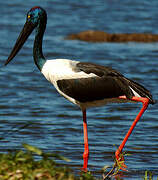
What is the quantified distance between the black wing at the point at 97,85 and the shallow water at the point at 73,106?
85cm

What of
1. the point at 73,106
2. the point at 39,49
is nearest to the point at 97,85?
the point at 39,49

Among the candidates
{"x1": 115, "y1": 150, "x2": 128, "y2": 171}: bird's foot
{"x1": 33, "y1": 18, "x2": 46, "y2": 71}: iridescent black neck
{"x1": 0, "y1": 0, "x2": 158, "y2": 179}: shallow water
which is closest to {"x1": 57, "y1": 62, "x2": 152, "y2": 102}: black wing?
{"x1": 33, "y1": 18, "x2": 46, "y2": 71}: iridescent black neck

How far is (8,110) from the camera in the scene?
9.51m

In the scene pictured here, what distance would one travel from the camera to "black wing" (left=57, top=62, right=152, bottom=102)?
676 centimetres

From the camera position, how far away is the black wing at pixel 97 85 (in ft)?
22.2

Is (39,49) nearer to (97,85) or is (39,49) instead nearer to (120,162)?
(97,85)

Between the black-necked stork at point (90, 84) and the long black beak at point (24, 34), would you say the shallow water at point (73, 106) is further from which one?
the long black beak at point (24, 34)

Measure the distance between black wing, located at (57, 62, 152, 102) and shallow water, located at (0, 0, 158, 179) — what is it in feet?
2.78

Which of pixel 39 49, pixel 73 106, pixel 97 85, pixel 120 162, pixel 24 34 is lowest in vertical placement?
pixel 73 106

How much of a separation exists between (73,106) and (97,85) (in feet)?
10.3

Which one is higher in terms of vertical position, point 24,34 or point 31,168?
point 24,34

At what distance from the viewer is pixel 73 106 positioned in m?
9.96

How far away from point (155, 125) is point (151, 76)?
3.61 metres

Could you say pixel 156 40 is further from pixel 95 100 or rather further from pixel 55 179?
pixel 55 179
